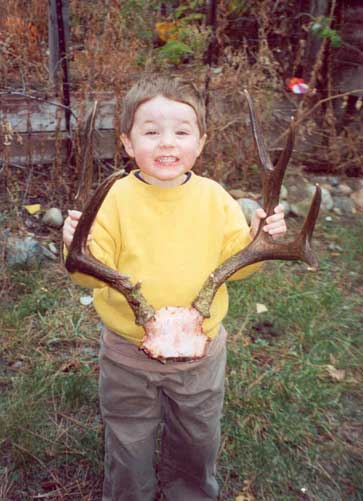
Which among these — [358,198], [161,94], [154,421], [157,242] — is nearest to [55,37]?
[358,198]

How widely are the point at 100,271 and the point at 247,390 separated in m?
1.54

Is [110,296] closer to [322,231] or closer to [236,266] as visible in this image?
[236,266]

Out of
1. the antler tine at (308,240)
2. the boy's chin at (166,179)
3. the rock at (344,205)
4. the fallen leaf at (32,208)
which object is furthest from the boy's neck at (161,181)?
the rock at (344,205)

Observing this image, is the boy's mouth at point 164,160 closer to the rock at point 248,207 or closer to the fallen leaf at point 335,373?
the fallen leaf at point 335,373

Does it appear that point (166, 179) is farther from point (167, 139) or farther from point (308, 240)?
point (308, 240)

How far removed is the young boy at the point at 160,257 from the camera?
1.88m

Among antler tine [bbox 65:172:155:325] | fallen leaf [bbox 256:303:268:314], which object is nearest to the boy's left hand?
antler tine [bbox 65:172:155:325]

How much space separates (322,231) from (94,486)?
2982 mm

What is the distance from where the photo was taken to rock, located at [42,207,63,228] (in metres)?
4.37

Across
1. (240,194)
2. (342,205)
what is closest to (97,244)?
(240,194)

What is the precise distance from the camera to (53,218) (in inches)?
172

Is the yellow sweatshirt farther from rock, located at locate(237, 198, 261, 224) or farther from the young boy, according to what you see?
rock, located at locate(237, 198, 261, 224)

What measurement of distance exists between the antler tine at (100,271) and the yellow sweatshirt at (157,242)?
0.06 m

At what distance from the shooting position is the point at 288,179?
5398 mm
